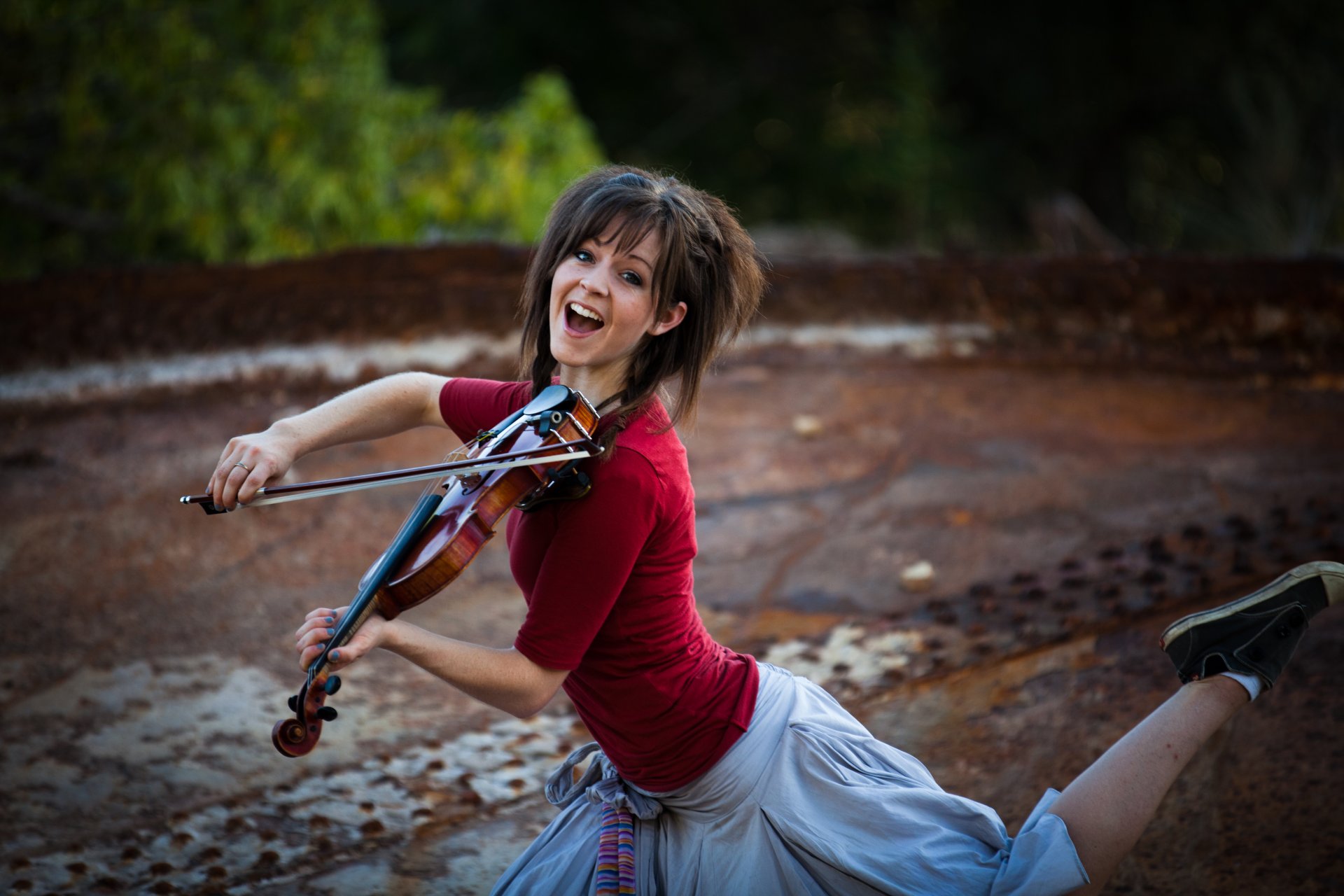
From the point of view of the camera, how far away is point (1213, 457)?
156 inches

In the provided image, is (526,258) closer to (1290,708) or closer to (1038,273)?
(1038,273)

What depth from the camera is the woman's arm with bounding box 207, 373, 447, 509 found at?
1.73 metres

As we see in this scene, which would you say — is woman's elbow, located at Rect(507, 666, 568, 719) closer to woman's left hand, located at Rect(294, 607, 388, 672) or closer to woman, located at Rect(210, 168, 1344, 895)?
woman, located at Rect(210, 168, 1344, 895)

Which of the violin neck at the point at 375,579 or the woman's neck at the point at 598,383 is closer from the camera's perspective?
the violin neck at the point at 375,579

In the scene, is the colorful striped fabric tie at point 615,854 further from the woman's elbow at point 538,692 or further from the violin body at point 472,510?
the violin body at point 472,510

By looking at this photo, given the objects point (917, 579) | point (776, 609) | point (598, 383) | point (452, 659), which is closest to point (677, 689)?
point (452, 659)

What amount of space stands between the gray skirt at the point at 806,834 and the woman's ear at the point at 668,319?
62 centimetres

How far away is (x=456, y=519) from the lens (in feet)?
5.33

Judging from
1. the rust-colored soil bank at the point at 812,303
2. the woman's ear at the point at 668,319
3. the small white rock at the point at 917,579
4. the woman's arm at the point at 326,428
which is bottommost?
the small white rock at the point at 917,579

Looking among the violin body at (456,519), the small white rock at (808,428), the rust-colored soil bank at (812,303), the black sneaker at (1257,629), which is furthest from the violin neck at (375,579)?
the rust-colored soil bank at (812,303)

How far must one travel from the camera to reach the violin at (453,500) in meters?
1.53

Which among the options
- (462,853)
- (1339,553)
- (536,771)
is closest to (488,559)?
(536,771)

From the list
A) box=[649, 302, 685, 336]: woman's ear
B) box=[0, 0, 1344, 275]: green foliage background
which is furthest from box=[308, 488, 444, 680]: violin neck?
box=[0, 0, 1344, 275]: green foliage background

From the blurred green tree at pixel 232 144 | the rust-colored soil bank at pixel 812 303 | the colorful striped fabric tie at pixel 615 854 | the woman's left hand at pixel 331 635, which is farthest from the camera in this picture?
the blurred green tree at pixel 232 144
